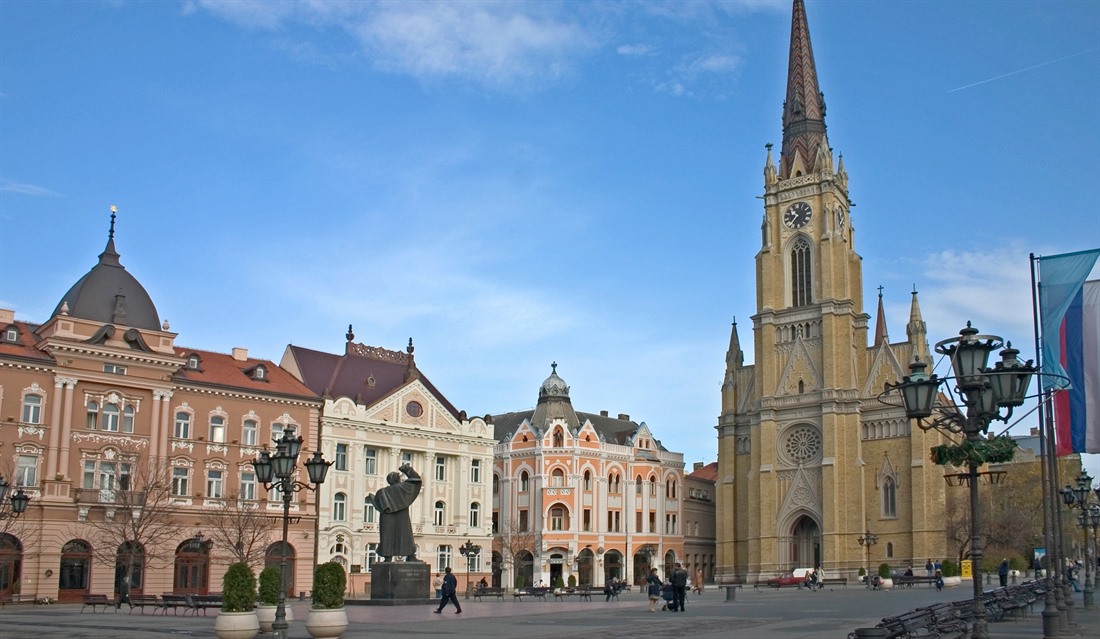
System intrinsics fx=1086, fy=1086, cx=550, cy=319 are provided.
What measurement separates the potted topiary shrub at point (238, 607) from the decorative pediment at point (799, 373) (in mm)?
68250

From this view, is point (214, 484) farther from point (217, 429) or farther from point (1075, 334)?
point (1075, 334)

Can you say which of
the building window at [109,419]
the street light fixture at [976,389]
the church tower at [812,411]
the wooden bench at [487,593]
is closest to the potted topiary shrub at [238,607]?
the street light fixture at [976,389]

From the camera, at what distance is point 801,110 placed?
94.2 meters

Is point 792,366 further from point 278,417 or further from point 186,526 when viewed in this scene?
point 186,526

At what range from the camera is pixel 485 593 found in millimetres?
49500

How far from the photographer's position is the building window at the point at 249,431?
187ft

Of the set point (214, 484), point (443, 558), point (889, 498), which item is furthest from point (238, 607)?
point (889, 498)

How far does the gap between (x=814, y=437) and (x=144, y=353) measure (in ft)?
171

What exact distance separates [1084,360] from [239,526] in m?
37.8

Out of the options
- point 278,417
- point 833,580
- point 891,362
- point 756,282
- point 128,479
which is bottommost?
point 833,580

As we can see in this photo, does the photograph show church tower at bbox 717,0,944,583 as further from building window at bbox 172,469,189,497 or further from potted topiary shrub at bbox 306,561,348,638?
potted topiary shrub at bbox 306,561,348,638

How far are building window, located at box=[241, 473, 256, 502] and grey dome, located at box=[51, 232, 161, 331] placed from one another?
9090 millimetres

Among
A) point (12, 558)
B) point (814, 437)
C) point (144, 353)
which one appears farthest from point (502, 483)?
point (12, 558)

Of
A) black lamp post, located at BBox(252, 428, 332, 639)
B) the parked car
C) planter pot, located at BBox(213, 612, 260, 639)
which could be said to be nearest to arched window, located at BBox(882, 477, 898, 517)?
the parked car
